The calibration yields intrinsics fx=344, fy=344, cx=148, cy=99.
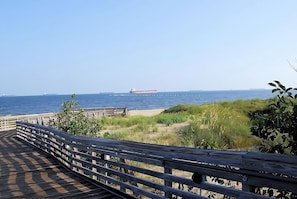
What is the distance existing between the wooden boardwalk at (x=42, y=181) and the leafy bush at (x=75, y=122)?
5.75 feet

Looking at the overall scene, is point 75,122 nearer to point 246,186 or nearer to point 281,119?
point 281,119

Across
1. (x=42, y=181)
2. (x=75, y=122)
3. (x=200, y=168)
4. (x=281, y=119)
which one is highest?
(x=281, y=119)

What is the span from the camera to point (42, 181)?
24.0ft

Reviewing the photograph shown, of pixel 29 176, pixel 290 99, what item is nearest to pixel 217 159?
pixel 290 99

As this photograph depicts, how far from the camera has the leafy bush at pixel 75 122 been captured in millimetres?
12156

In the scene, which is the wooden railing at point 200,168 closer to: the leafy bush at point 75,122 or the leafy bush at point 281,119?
the leafy bush at point 281,119

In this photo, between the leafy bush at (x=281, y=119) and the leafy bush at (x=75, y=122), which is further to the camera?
the leafy bush at (x=75, y=122)

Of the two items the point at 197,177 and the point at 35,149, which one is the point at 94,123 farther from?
the point at 197,177

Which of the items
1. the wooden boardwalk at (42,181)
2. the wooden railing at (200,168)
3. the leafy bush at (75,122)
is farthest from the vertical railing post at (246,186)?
the leafy bush at (75,122)

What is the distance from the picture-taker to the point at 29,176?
796 centimetres

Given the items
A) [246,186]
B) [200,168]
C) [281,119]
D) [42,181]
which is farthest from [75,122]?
[246,186]

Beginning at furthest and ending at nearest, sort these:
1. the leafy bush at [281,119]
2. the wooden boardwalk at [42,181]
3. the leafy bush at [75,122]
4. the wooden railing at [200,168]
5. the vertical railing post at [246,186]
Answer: the leafy bush at [75,122]
the wooden boardwalk at [42,181]
the leafy bush at [281,119]
the vertical railing post at [246,186]
the wooden railing at [200,168]

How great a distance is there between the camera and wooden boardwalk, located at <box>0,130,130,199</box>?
618 cm

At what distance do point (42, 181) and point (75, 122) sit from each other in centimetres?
511
